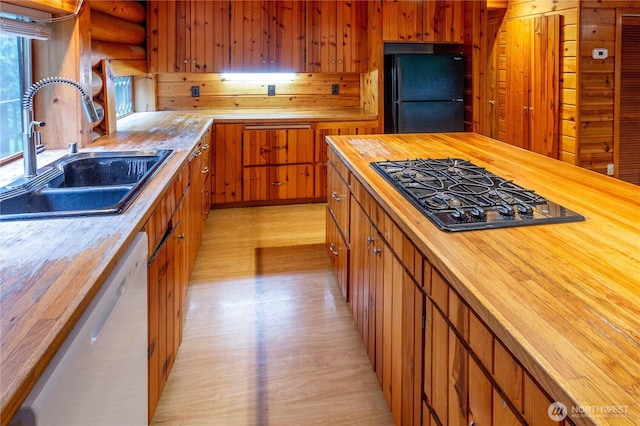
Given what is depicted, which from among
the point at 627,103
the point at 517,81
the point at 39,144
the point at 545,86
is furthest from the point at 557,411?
the point at 517,81

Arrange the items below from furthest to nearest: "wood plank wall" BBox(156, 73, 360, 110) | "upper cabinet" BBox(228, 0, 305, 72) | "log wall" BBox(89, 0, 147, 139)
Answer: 1. "wood plank wall" BBox(156, 73, 360, 110)
2. "upper cabinet" BBox(228, 0, 305, 72)
3. "log wall" BBox(89, 0, 147, 139)

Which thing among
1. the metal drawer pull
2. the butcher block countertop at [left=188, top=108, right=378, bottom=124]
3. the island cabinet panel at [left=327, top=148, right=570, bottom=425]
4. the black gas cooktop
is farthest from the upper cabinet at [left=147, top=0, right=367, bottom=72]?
the black gas cooktop

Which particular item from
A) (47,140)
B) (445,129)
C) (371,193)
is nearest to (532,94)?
(445,129)

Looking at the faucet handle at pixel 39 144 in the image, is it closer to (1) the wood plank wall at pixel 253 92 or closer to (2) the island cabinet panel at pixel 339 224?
(2) the island cabinet panel at pixel 339 224

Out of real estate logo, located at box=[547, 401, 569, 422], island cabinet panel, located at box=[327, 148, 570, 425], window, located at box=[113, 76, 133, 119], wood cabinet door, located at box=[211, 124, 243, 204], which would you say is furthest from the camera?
wood cabinet door, located at box=[211, 124, 243, 204]

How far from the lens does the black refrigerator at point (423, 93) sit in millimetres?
4785

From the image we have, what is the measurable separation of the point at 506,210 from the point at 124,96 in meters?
4.34

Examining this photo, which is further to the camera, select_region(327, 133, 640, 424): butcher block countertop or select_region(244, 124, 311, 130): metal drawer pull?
select_region(244, 124, 311, 130): metal drawer pull

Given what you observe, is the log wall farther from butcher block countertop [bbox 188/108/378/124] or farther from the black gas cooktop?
the black gas cooktop

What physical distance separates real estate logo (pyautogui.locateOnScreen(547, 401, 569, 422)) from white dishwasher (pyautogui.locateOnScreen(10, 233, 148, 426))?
0.80 metres

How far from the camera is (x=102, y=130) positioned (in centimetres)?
334

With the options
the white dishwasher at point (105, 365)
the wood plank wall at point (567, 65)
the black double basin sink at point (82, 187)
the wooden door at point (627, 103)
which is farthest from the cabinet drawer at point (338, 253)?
the wooden door at point (627, 103)

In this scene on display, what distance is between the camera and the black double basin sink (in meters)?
1.71

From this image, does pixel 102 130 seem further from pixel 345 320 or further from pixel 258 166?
pixel 345 320
